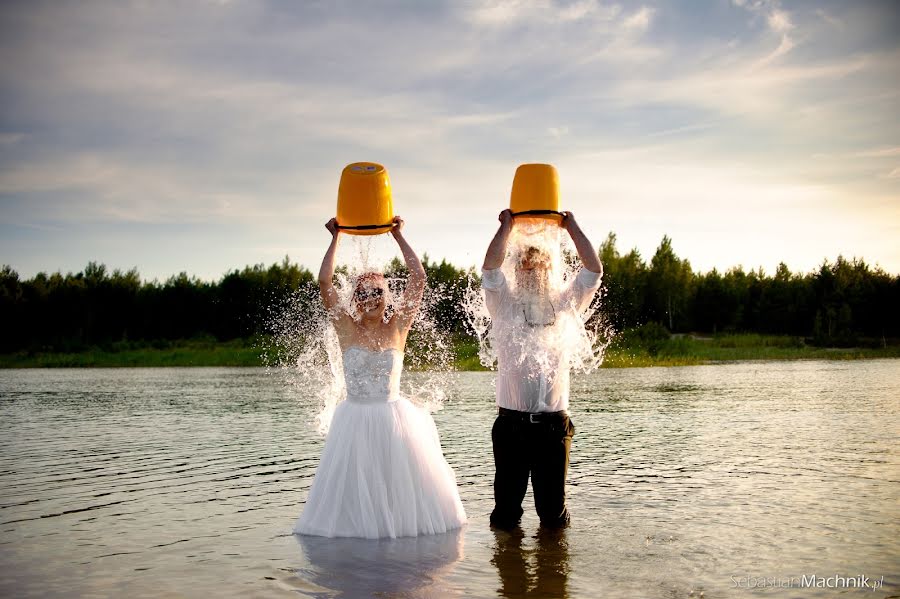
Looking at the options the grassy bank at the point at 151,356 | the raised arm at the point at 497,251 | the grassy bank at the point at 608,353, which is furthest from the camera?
the grassy bank at the point at 151,356

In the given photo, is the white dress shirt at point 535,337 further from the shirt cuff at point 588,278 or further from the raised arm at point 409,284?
the raised arm at point 409,284

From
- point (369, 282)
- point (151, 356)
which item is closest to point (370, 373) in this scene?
point (369, 282)

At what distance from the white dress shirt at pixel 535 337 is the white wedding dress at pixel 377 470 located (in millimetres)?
1096

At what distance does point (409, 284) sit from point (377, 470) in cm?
166

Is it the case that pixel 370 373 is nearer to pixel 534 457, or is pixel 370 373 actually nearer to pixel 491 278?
pixel 491 278

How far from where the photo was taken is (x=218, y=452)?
14336mm

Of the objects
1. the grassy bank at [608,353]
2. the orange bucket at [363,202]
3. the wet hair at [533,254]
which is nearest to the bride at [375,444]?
the orange bucket at [363,202]

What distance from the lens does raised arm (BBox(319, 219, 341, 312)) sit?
7.61m

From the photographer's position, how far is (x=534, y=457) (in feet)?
24.0

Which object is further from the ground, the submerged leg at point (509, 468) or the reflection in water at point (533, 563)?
the submerged leg at point (509, 468)

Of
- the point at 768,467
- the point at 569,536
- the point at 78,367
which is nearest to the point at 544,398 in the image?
the point at 569,536

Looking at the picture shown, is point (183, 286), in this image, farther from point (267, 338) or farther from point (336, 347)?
point (336, 347)

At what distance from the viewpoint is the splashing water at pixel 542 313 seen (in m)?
7.20

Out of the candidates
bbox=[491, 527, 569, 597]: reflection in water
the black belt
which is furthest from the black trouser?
bbox=[491, 527, 569, 597]: reflection in water
